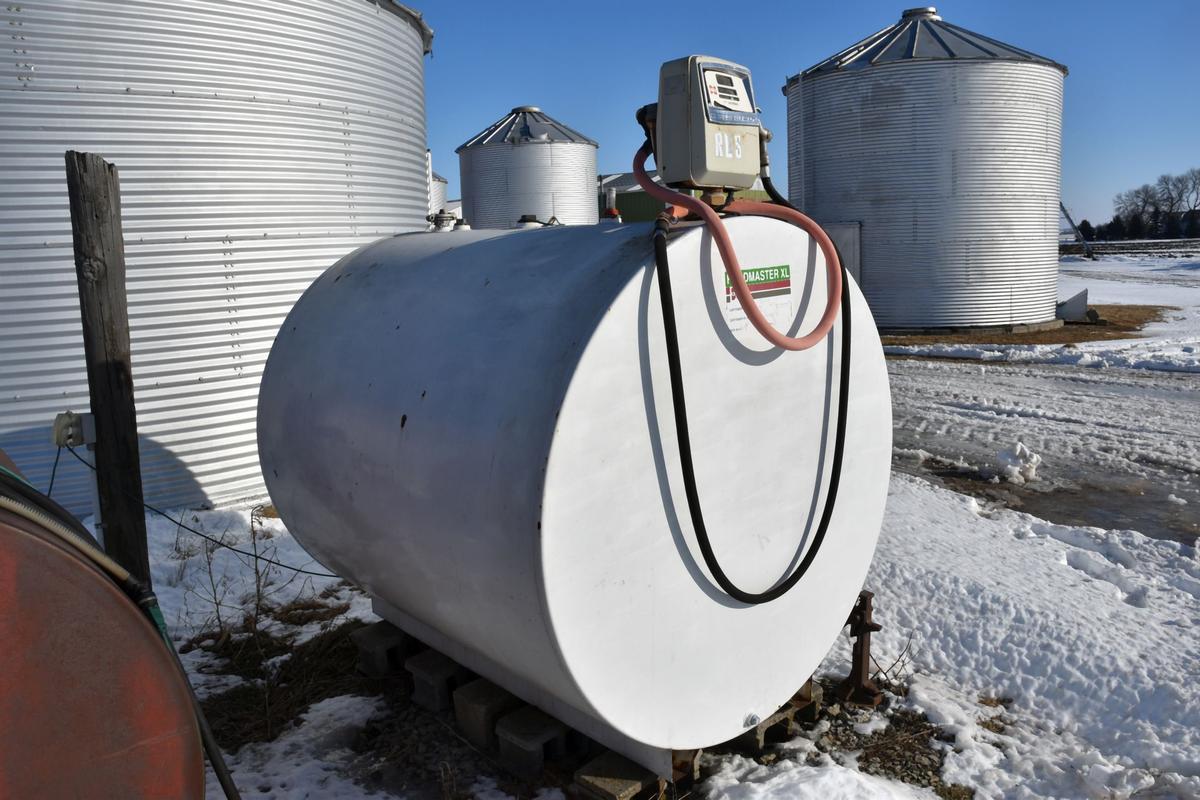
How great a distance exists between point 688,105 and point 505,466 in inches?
52.1

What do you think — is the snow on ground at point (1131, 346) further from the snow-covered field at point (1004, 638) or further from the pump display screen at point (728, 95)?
the pump display screen at point (728, 95)

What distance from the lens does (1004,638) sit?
4.56 m

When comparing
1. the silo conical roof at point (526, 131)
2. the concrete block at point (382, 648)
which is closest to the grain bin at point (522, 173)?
the silo conical roof at point (526, 131)

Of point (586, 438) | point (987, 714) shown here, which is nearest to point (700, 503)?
point (586, 438)

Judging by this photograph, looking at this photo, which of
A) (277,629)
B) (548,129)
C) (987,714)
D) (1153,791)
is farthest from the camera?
(548,129)

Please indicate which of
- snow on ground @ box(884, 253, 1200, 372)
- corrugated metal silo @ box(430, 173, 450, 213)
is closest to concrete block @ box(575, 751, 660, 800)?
snow on ground @ box(884, 253, 1200, 372)

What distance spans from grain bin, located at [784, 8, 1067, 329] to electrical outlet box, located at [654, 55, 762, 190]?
14.4 meters

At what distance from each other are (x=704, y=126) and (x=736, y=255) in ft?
1.42

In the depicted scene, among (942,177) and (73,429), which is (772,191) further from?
(942,177)

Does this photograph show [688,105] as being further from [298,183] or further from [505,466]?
[298,183]

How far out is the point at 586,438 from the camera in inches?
106

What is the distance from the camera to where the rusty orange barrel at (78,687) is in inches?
80.0

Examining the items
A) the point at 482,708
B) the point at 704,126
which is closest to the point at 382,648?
the point at 482,708

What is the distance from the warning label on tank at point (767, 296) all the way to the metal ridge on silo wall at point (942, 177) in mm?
14172
